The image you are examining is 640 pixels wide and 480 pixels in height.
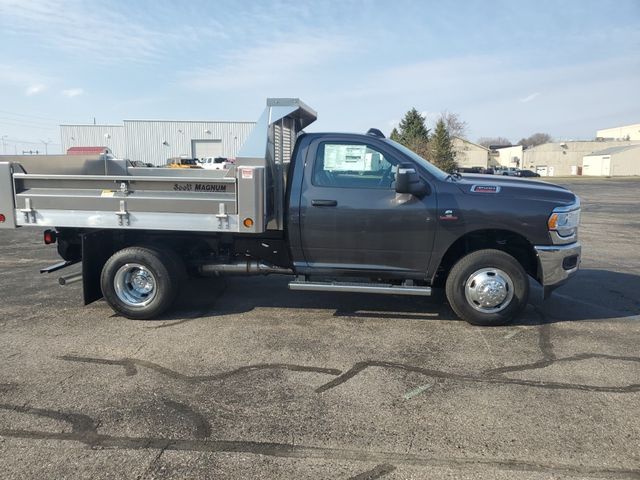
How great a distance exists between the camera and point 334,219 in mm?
5332

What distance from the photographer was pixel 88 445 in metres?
3.11

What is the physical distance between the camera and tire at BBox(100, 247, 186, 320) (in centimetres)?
550

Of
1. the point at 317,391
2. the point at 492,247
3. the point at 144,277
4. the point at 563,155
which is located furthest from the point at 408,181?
the point at 563,155

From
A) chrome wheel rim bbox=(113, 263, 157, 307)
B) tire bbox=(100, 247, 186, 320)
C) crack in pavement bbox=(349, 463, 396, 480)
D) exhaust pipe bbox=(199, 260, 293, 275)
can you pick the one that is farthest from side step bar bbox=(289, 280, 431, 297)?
crack in pavement bbox=(349, 463, 396, 480)

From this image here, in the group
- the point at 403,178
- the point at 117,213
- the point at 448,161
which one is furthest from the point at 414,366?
the point at 448,161

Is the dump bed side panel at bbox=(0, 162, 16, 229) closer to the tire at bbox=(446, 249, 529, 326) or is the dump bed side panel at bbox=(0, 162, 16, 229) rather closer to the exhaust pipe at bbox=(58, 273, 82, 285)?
the exhaust pipe at bbox=(58, 273, 82, 285)

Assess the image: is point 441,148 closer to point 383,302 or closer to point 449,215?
point 383,302

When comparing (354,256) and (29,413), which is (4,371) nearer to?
(29,413)

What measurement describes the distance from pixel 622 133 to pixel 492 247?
128986 millimetres

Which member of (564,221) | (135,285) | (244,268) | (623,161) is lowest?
(135,285)

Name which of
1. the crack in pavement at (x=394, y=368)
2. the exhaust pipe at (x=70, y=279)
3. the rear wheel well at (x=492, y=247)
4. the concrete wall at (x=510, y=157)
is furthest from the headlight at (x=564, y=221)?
the concrete wall at (x=510, y=157)

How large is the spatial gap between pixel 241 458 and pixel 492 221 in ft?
11.5

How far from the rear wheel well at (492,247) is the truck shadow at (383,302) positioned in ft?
2.02

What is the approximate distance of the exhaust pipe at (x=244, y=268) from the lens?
18.9 feet
